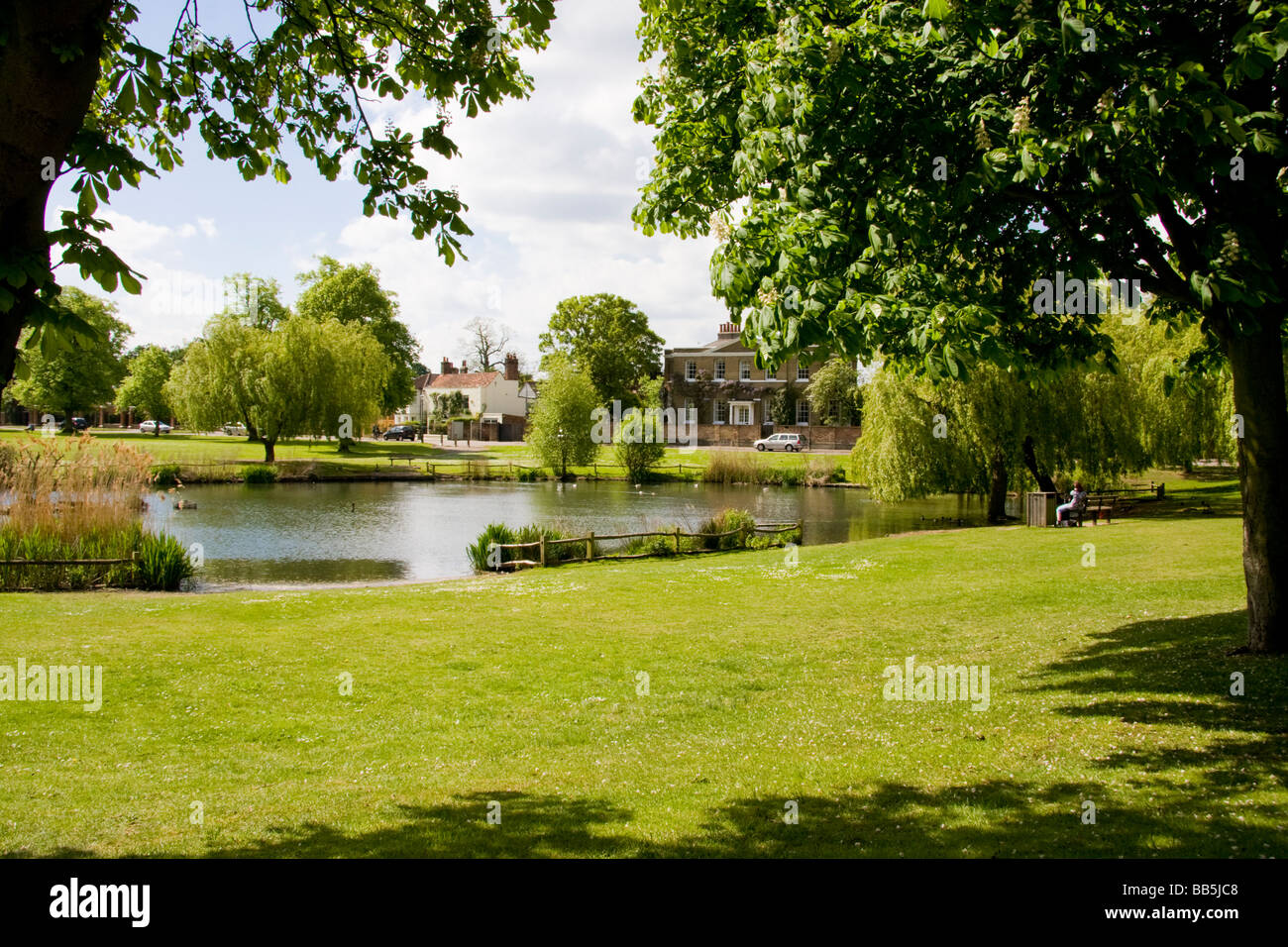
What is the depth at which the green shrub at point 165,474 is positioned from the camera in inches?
1940

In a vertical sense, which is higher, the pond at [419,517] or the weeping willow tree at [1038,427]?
the weeping willow tree at [1038,427]

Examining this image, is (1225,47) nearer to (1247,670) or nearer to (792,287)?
(792,287)

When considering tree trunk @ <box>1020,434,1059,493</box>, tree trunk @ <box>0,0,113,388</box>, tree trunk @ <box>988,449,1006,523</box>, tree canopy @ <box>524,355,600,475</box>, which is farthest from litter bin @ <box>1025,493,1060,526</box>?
tree canopy @ <box>524,355,600,475</box>

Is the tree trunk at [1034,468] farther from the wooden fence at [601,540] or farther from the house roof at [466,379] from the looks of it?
the house roof at [466,379]

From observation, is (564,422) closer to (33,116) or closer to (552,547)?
(552,547)

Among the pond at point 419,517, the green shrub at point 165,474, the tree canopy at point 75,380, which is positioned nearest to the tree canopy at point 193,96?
the pond at point 419,517

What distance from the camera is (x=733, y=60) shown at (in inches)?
341

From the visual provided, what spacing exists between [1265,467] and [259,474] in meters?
54.4

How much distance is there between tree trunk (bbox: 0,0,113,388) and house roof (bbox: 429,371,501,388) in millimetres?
107143

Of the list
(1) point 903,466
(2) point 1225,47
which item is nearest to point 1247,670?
(2) point 1225,47

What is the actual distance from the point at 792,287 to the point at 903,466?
93.7 ft

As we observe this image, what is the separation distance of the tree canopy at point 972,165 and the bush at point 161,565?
667 inches

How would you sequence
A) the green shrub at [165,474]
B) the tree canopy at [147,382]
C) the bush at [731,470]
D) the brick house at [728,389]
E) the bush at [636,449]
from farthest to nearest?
1. the tree canopy at [147,382]
2. the brick house at [728,389]
3. the bush at [636,449]
4. the bush at [731,470]
5. the green shrub at [165,474]
